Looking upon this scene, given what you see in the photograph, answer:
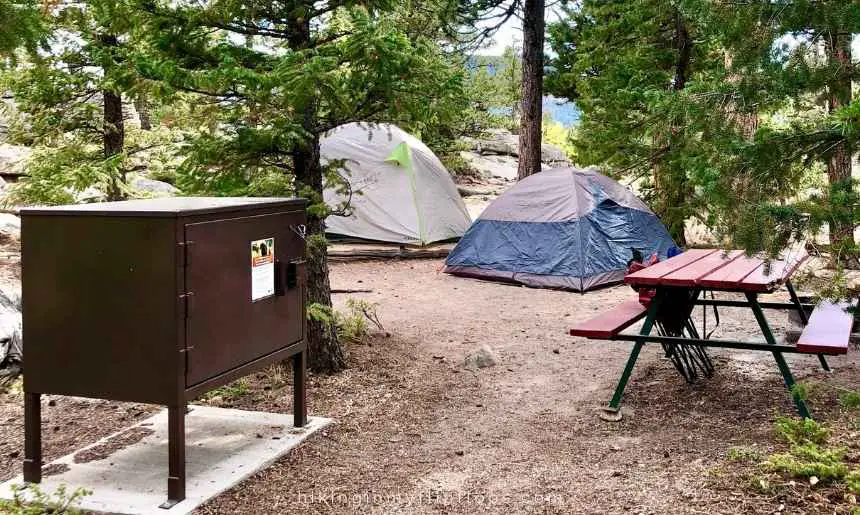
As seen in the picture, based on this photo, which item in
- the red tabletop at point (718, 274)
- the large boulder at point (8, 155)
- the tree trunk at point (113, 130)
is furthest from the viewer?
the large boulder at point (8, 155)

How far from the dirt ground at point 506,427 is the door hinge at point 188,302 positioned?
95 centimetres

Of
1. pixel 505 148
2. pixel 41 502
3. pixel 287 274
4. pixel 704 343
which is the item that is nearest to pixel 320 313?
pixel 287 274

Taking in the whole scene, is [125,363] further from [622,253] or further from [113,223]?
[622,253]

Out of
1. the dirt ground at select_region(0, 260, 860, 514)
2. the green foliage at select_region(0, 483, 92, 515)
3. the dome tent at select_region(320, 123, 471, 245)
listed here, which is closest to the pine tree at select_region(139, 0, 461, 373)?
the dirt ground at select_region(0, 260, 860, 514)

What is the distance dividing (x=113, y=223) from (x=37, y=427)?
1.17 metres

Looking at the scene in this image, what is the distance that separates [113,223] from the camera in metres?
3.75

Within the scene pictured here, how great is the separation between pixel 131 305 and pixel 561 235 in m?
7.87

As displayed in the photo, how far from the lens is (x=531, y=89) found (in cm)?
1466

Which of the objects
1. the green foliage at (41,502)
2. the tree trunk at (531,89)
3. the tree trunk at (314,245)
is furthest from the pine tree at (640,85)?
the green foliage at (41,502)

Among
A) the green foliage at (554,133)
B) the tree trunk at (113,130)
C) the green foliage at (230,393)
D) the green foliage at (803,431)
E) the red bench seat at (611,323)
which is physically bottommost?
the green foliage at (230,393)

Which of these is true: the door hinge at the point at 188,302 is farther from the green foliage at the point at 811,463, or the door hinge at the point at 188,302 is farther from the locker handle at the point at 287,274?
the green foliage at the point at 811,463

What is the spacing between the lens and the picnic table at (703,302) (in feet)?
15.5

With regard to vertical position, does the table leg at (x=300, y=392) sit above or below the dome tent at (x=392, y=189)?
below

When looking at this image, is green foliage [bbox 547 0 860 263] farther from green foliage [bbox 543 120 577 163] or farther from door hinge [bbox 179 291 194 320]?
green foliage [bbox 543 120 577 163]
